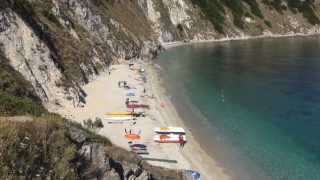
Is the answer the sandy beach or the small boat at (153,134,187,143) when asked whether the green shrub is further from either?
the small boat at (153,134,187,143)

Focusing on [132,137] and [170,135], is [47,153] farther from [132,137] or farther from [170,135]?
[170,135]

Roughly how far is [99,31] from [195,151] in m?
70.7

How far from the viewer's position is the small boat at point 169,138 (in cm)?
5891

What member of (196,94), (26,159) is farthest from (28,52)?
(26,159)

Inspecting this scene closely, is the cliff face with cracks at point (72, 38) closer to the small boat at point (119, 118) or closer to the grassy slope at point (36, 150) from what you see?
the small boat at point (119, 118)

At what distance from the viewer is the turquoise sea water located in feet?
174

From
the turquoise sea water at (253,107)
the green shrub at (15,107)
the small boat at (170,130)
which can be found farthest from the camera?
the small boat at (170,130)

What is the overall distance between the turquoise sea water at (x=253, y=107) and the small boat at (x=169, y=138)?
8.93 ft

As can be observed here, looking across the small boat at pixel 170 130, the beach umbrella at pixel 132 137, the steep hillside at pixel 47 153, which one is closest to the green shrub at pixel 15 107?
the steep hillside at pixel 47 153

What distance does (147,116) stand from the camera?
71.1 metres

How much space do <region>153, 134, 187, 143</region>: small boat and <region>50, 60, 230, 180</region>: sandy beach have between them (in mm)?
614

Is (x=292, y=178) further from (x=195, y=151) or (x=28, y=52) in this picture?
(x=28, y=52)

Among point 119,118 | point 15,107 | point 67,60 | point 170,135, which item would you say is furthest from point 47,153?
point 67,60

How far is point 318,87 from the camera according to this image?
321 feet
